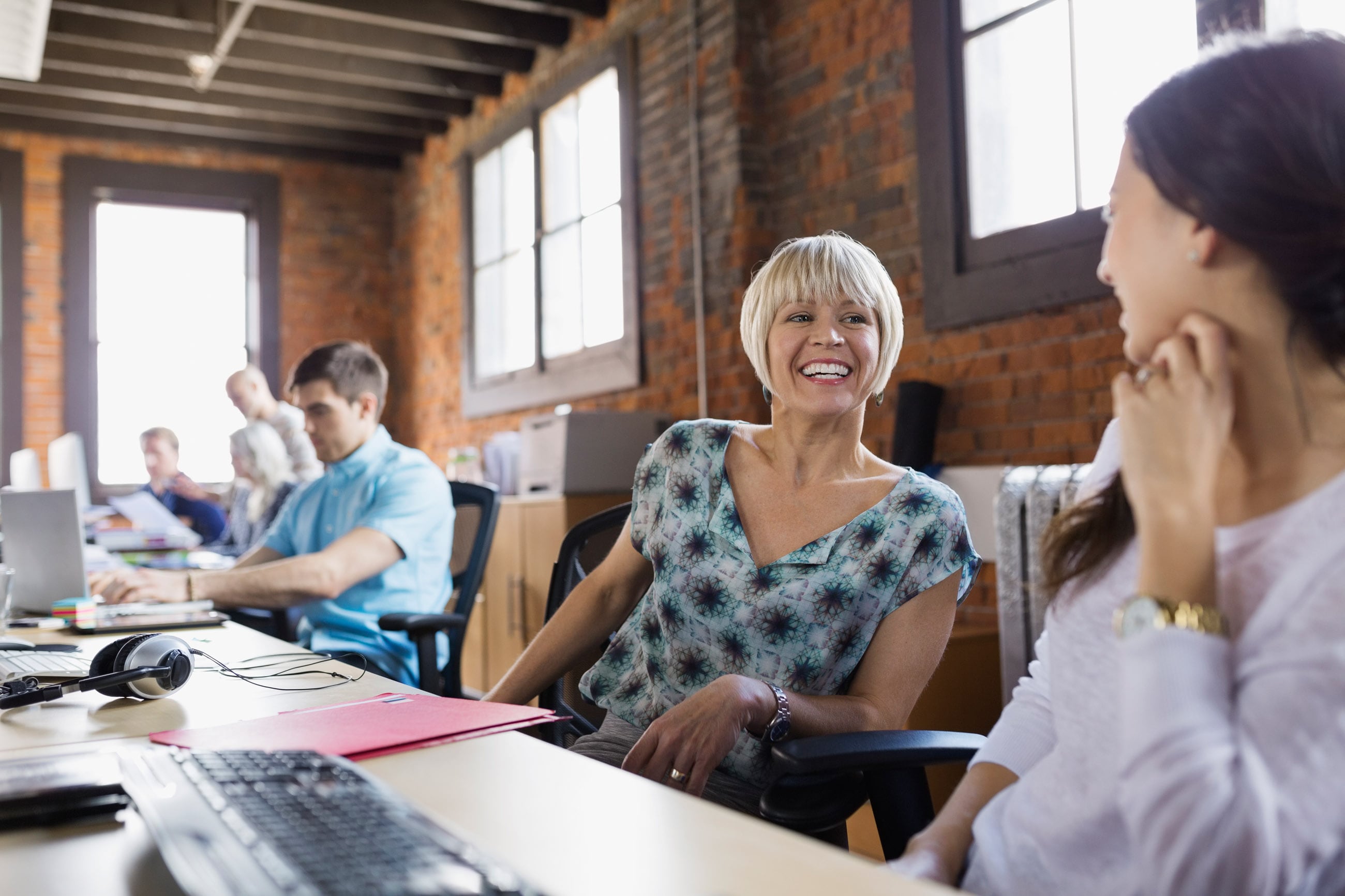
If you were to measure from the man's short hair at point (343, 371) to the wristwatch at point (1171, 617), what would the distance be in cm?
233

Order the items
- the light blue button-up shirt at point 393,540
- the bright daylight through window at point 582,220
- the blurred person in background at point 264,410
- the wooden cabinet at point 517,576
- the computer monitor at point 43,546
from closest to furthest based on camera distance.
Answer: the computer monitor at point 43,546, the light blue button-up shirt at point 393,540, the wooden cabinet at point 517,576, the bright daylight through window at point 582,220, the blurred person in background at point 264,410

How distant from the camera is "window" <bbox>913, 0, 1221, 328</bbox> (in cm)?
293

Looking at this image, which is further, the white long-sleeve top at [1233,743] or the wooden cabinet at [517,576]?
the wooden cabinet at [517,576]

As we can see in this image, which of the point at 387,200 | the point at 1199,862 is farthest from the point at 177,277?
the point at 1199,862

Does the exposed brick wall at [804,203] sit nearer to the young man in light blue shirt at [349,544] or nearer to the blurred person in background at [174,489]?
the young man in light blue shirt at [349,544]

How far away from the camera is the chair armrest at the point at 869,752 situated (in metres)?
1.16

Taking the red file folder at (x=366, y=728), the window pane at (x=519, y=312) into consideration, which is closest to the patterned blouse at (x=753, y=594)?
the red file folder at (x=366, y=728)

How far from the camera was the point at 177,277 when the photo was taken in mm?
7191

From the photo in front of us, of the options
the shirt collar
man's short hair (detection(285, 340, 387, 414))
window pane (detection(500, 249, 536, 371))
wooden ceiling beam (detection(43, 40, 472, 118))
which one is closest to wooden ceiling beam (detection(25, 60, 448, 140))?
wooden ceiling beam (detection(43, 40, 472, 118))

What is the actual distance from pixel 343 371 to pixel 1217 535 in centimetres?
243

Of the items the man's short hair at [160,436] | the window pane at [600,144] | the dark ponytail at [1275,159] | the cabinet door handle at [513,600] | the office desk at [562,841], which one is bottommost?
the cabinet door handle at [513,600]

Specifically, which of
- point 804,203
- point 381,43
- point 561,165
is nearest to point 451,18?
point 381,43

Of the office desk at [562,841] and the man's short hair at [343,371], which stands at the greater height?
the man's short hair at [343,371]

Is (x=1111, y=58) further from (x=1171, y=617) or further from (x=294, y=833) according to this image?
(x=294, y=833)
